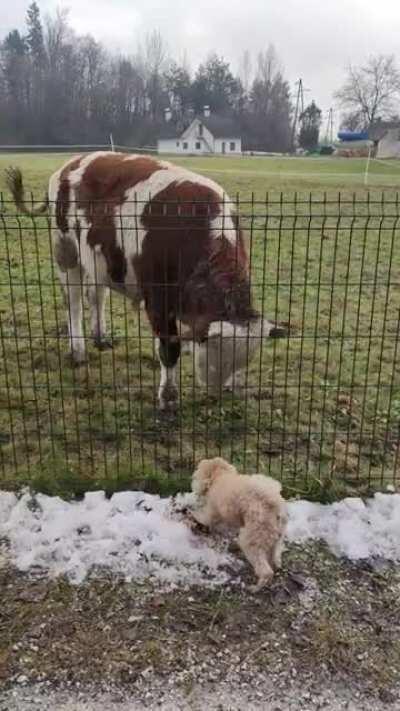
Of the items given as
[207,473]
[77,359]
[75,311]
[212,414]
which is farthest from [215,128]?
[207,473]

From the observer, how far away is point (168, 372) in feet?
17.0

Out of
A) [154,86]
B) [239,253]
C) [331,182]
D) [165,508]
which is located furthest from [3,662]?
[154,86]

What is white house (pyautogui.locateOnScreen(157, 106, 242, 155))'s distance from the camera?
209 feet

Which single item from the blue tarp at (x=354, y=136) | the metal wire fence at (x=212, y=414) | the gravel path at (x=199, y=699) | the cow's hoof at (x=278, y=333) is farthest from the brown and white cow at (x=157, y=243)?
the blue tarp at (x=354, y=136)

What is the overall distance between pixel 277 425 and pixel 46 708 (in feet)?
9.33

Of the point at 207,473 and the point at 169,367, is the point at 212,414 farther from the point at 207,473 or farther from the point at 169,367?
the point at 207,473

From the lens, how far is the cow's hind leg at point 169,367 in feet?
16.5

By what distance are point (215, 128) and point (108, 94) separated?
12.4m

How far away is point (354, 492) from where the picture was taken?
4105mm

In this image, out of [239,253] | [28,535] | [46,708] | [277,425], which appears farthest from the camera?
[277,425]

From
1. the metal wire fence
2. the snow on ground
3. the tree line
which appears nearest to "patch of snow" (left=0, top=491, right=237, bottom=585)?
the snow on ground

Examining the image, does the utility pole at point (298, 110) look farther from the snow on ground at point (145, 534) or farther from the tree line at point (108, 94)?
the snow on ground at point (145, 534)

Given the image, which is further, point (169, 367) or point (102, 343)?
point (102, 343)

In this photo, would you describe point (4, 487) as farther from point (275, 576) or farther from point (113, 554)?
point (275, 576)
